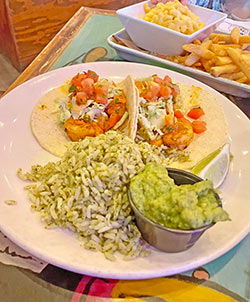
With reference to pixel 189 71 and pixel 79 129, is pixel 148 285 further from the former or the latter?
pixel 189 71

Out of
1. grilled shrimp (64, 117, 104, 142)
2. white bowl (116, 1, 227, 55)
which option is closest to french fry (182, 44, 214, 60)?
white bowl (116, 1, 227, 55)

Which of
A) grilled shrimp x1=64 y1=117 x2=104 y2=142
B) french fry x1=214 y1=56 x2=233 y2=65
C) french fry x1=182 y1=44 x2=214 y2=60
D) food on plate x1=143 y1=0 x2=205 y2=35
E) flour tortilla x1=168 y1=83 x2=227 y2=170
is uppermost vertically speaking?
food on plate x1=143 y1=0 x2=205 y2=35

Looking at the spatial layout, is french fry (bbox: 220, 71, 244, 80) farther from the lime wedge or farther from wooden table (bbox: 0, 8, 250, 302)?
wooden table (bbox: 0, 8, 250, 302)

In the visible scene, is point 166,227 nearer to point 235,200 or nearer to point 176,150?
point 235,200

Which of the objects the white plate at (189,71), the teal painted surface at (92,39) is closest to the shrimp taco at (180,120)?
the white plate at (189,71)

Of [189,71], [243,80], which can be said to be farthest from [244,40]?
[189,71]
